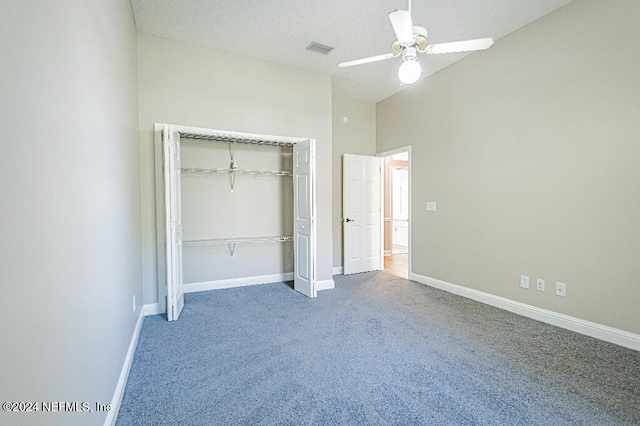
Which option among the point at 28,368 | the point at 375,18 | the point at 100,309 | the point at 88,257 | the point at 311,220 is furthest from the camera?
the point at 311,220

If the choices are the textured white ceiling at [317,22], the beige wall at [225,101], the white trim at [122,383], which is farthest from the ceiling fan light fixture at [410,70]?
the white trim at [122,383]

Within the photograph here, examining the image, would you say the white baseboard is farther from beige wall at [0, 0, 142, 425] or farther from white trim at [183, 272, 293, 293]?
beige wall at [0, 0, 142, 425]

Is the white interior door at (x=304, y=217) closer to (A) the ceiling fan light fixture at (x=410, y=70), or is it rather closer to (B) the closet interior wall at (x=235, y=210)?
(B) the closet interior wall at (x=235, y=210)

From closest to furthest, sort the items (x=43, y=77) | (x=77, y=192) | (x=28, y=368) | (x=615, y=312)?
(x=28, y=368) < (x=43, y=77) < (x=77, y=192) < (x=615, y=312)

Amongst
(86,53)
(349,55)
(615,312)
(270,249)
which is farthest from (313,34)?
(615,312)

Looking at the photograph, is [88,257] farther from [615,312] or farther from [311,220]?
[615,312]

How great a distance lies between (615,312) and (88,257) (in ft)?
13.3

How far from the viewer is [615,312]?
8.88ft

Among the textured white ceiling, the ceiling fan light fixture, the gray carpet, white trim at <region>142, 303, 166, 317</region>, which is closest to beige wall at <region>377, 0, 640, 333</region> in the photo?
the textured white ceiling

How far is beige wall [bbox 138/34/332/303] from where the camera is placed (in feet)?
11.5

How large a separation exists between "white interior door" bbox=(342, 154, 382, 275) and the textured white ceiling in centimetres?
194

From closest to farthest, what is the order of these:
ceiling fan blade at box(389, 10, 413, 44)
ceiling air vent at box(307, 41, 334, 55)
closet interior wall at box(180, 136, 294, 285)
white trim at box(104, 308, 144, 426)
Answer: white trim at box(104, 308, 144, 426)
ceiling fan blade at box(389, 10, 413, 44)
ceiling air vent at box(307, 41, 334, 55)
closet interior wall at box(180, 136, 294, 285)

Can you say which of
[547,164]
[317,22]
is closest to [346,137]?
[317,22]

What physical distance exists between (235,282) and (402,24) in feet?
12.2
